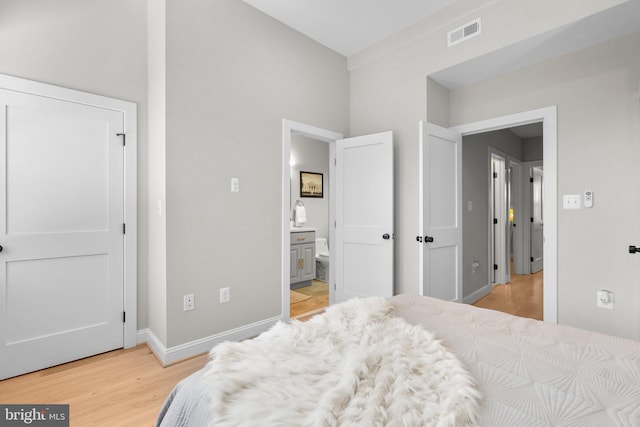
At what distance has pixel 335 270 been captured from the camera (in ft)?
11.6

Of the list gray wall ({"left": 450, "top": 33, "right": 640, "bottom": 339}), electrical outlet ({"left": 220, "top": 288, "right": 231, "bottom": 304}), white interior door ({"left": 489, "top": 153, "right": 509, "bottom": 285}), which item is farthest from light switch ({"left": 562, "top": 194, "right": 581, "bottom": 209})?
electrical outlet ({"left": 220, "top": 288, "right": 231, "bottom": 304})

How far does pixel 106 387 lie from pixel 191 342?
577 millimetres

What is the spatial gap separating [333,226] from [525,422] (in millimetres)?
2907

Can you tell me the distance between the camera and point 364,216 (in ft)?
10.7

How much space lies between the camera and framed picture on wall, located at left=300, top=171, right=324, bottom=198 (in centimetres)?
526

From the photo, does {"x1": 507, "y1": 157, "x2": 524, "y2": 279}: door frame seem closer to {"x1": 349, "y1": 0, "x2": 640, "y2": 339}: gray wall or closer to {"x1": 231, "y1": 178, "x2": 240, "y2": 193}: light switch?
{"x1": 349, "y1": 0, "x2": 640, "y2": 339}: gray wall

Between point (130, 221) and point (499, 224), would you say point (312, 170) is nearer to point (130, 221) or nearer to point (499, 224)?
point (499, 224)

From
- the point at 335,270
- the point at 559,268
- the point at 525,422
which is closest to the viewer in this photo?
the point at 525,422

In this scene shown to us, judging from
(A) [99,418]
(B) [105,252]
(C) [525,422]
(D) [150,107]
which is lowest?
(A) [99,418]

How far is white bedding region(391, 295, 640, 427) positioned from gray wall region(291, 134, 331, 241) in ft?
13.1

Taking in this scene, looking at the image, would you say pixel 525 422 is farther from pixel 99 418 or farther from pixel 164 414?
pixel 99 418

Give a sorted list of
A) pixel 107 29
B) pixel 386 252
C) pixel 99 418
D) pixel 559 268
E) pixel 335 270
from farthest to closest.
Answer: pixel 335 270
pixel 386 252
pixel 559 268
pixel 107 29
pixel 99 418

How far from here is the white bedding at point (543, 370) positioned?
73cm

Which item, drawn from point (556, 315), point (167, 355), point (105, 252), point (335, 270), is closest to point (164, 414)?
point (167, 355)
